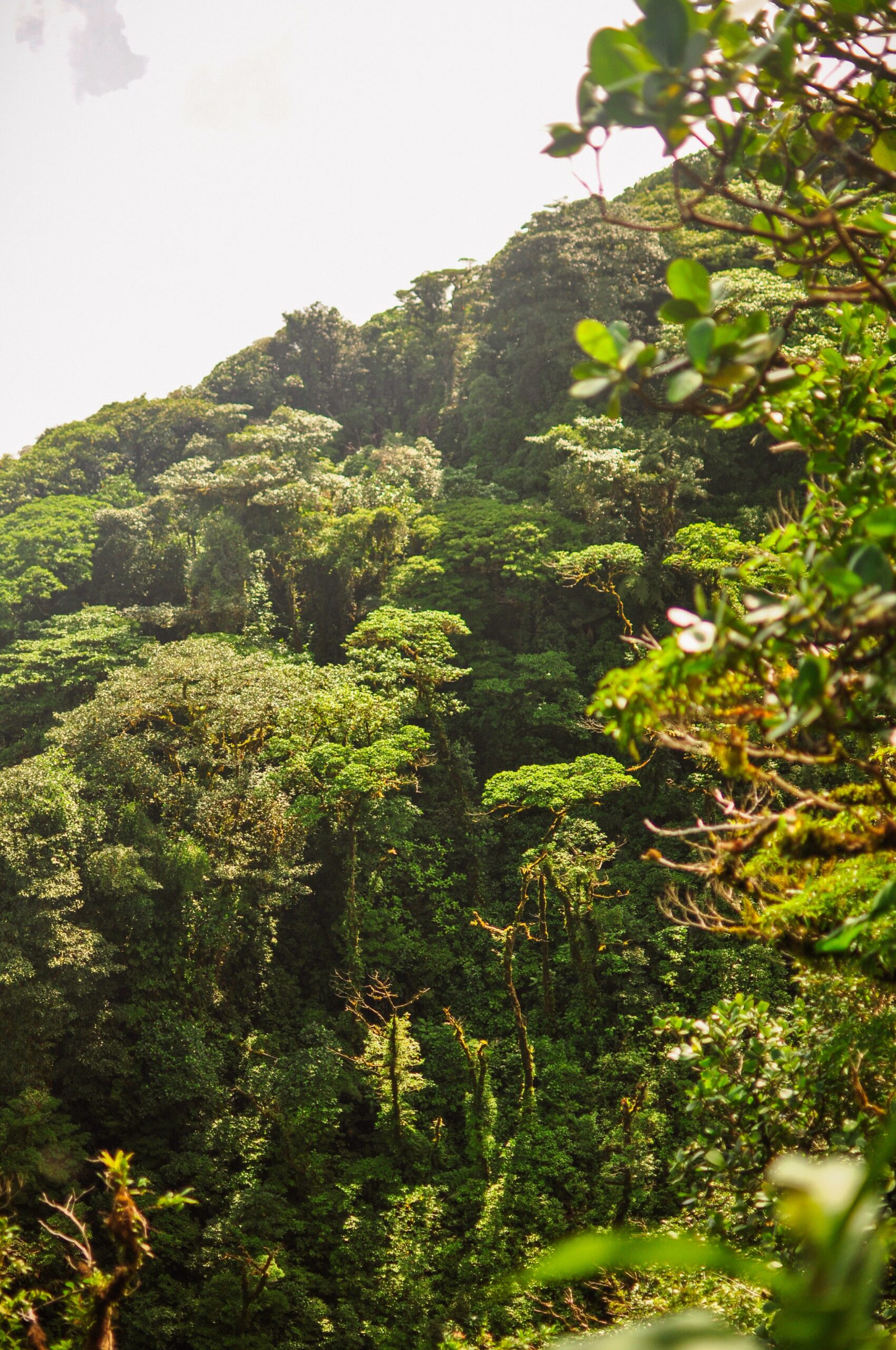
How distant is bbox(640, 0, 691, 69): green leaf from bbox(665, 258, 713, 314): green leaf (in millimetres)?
249

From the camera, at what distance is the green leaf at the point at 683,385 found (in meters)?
1.07

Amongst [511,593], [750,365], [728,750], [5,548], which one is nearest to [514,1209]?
[728,750]

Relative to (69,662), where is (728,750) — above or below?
below

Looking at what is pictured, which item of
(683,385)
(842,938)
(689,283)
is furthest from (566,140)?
(842,938)

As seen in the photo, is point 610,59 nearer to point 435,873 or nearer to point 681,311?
point 681,311

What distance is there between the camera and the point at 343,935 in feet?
27.7

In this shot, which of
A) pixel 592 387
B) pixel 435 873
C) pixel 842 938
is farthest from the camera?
pixel 435 873

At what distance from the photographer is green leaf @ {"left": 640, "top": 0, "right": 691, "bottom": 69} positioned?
3.50ft

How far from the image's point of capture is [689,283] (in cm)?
115

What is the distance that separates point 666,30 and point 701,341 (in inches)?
15.8

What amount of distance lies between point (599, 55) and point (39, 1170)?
6.76 meters

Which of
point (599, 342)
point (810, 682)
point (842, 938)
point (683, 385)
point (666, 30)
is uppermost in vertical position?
point (666, 30)

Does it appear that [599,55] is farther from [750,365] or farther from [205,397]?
[205,397]

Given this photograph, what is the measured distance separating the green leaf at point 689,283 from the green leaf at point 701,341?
67 mm
